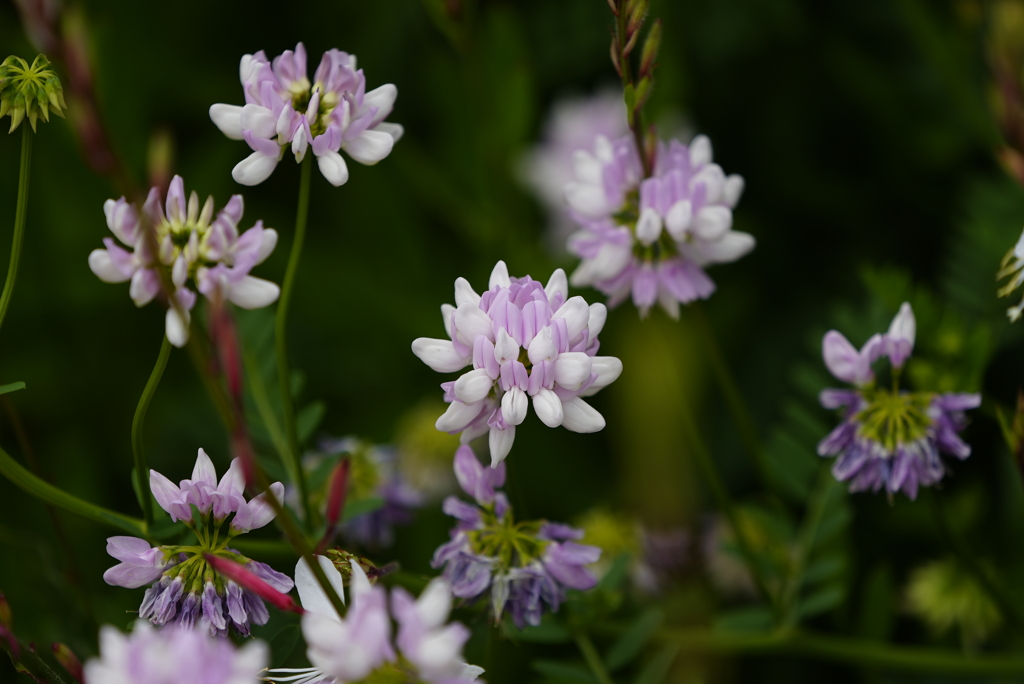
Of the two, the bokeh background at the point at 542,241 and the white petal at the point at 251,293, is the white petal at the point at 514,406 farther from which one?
the bokeh background at the point at 542,241

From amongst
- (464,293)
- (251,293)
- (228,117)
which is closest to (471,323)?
(464,293)

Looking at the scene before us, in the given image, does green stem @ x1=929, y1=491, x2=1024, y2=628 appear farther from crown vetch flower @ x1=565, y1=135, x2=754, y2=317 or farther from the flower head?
the flower head

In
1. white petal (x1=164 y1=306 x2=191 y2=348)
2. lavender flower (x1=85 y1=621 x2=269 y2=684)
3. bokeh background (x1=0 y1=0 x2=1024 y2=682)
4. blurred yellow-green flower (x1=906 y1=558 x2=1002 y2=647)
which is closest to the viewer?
lavender flower (x1=85 y1=621 x2=269 y2=684)

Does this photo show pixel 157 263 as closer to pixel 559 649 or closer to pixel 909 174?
pixel 559 649

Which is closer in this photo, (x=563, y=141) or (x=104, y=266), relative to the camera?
(x=104, y=266)

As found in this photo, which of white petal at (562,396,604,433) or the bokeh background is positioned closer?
white petal at (562,396,604,433)

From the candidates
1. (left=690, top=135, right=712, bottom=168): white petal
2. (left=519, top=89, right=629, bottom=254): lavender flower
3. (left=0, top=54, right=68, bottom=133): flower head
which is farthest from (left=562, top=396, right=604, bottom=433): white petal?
(left=519, top=89, right=629, bottom=254): lavender flower

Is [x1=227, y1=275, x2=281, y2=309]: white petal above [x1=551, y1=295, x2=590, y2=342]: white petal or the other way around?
above

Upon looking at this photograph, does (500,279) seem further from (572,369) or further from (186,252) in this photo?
(186,252)
